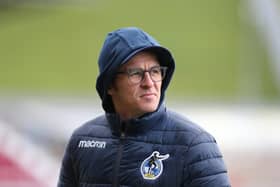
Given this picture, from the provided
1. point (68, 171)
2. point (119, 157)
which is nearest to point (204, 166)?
point (119, 157)

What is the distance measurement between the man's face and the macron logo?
116 mm

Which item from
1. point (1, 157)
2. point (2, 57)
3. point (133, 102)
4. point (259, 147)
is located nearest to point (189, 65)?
point (2, 57)

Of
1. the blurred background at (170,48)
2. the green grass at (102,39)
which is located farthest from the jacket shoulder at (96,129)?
the green grass at (102,39)

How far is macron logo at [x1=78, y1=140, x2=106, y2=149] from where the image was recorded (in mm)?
2587

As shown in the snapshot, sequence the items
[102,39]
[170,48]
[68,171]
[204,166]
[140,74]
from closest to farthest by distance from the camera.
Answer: [204,166]
[140,74]
[68,171]
[102,39]
[170,48]

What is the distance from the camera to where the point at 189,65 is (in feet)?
48.7

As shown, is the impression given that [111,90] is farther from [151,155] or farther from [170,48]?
[170,48]

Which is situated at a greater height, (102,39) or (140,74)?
(140,74)

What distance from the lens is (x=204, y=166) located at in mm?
2410

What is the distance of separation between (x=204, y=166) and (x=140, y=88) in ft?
1.02

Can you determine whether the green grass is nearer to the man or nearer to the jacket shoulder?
the jacket shoulder

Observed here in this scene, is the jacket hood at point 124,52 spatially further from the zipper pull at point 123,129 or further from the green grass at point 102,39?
the green grass at point 102,39

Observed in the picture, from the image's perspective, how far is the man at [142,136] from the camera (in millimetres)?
2438

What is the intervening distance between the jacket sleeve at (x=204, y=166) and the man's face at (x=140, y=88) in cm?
18
